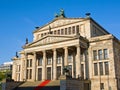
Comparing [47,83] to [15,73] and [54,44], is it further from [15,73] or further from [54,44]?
[15,73]

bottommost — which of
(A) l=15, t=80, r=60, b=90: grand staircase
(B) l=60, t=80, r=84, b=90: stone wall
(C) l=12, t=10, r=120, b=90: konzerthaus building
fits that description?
(A) l=15, t=80, r=60, b=90: grand staircase

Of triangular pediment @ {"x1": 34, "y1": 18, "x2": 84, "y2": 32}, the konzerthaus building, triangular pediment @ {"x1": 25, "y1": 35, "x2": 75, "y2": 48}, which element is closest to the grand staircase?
the konzerthaus building

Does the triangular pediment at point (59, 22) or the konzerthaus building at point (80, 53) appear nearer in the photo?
the konzerthaus building at point (80, 53)

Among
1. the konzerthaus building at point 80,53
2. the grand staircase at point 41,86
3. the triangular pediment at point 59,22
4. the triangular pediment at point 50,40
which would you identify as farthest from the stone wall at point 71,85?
the triangular pediment at point 59,22

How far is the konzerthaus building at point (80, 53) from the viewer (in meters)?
40.5

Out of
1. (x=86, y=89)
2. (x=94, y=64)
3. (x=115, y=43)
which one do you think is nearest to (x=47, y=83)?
(x=86, y=89)

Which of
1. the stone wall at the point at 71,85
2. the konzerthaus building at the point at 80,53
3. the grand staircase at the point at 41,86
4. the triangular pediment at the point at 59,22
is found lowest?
the grand staircase at the point at 41,86

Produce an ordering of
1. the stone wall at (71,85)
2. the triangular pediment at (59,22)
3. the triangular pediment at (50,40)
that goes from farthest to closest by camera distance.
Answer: the triangular pediment at (59,22) → the triangular pediment at (50,40) → the stone wall at (71,85)

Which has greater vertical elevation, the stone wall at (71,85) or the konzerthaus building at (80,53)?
the konzerthaus building at (80,53)

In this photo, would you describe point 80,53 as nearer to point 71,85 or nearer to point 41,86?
point 71,85

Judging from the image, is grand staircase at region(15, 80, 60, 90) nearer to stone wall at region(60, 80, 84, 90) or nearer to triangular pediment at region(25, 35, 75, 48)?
stone wall at region(60, 80, 84, 90)

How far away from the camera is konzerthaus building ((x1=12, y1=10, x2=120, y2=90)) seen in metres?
40.5

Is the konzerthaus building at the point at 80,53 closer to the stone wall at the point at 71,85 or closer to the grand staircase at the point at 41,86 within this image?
the stone wall at the point at 71,85

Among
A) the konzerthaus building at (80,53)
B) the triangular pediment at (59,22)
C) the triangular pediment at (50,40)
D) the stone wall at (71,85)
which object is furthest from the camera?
the triangular pediment at (59,22)
